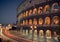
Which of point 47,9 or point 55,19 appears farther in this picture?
point 47,9

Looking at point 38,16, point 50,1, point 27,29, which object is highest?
point 50,1

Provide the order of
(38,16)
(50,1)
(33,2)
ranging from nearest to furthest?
(50,1) → (38,16) → (33,2)

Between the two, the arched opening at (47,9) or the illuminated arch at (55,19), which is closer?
the illuminated arch at (55,19)

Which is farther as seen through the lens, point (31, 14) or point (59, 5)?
point (31, 14)

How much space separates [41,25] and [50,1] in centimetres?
575

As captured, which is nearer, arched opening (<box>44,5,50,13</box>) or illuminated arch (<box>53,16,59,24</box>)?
illuminated arch (<box>53,16,59,24</box>)

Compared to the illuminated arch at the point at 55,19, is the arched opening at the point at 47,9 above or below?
above

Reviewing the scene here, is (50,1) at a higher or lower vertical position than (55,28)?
higher

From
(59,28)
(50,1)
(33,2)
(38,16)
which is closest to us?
(59,28)

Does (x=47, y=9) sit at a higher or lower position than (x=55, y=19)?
higher

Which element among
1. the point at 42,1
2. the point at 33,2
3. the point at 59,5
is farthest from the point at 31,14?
the point at 59,5

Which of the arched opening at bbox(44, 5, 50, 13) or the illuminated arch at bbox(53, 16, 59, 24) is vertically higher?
the arched opening at bbox(44, 5, 50, 13)

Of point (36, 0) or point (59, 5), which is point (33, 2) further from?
point (59, 5)

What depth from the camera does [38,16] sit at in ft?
132
